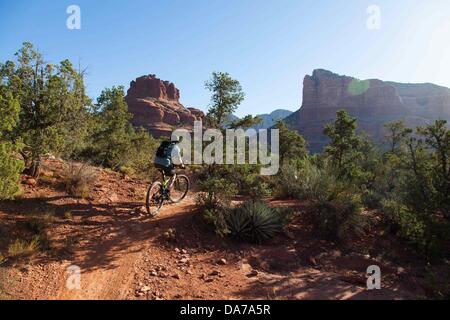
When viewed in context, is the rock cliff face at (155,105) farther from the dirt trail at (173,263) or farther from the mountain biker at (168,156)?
the dirt trail at (173,263)

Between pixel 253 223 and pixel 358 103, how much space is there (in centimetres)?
13602

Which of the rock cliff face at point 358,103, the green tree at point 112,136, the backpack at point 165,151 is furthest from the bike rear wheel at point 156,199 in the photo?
the rock cliff face at point 358,103

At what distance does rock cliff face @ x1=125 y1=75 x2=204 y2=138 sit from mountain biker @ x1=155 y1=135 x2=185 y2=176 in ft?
266

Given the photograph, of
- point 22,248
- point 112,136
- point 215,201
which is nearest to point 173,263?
point 215,201

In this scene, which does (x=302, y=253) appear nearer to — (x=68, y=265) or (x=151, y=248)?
(x=151, y=248)

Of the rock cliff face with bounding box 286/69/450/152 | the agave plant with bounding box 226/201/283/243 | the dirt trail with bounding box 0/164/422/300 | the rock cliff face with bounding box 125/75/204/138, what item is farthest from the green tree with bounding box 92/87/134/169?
the rock cliff face with bounding box 286/69/450/152

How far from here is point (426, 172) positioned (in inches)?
307

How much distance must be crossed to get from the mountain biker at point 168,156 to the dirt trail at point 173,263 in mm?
1124

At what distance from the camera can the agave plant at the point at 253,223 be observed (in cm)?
693

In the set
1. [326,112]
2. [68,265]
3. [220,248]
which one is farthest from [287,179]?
[326,112]

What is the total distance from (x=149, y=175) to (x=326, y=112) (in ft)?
402

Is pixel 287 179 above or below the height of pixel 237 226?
above

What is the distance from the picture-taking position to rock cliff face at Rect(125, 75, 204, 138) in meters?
95.1

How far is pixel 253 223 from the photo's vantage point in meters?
7.08
